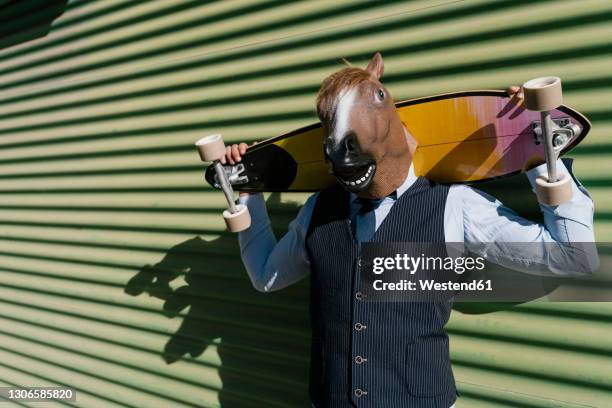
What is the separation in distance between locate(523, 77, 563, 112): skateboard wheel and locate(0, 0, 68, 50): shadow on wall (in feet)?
11.7

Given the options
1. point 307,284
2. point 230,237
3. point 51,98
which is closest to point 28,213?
point 51,98

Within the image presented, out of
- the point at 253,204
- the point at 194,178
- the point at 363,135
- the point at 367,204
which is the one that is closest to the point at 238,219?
the point at 253,204

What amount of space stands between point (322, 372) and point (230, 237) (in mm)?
1314

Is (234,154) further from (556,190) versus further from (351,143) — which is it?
(556,190)

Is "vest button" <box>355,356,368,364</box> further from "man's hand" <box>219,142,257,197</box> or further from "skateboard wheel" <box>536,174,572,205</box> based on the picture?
"man's hand" <box>219,142,257,197</box>

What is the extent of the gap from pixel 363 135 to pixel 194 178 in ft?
5.72

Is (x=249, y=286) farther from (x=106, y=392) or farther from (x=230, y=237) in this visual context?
(x=106, y=392)

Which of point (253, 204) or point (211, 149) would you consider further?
point (253, 204)

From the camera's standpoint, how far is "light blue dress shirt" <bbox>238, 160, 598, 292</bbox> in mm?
1567

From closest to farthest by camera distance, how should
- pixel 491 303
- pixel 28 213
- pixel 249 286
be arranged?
pixel 491 303, pixel 249 286, pixel 28 213

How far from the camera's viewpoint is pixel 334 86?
5.54 feet

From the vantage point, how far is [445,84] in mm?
2195

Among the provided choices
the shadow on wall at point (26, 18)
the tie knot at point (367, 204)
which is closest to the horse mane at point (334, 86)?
the tie knot at point (367, 204)

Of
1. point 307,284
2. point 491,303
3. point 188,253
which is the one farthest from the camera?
point 188,253
